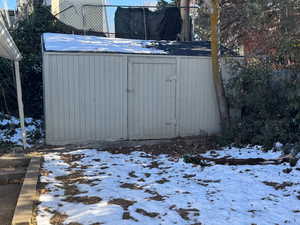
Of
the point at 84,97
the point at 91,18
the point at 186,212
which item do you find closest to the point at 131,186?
the point at 186,212

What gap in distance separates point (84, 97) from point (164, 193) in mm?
3161

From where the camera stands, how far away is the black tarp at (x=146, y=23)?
9.40 meters

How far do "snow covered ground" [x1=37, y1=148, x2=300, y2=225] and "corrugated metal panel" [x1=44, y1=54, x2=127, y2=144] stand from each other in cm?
102

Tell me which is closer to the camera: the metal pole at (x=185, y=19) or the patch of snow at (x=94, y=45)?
the patch of snow at (x=94, y=45)

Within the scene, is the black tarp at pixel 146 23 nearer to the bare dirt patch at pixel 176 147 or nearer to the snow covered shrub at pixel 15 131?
the snow covered shrub at pixel 15 131

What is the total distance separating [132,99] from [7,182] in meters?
2.97

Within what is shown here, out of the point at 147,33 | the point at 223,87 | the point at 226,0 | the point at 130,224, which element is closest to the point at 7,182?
the point at 130,224

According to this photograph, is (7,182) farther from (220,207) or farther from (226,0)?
(226,0)

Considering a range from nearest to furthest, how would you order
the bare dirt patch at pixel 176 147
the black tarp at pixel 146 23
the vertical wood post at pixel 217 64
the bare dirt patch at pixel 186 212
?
the bare dirt patch at pixel 186 212 < the bare dirt patch at pixel 176 147 < the vertical wood post at pixel 217 64 < the black tarp at pixel 146 23

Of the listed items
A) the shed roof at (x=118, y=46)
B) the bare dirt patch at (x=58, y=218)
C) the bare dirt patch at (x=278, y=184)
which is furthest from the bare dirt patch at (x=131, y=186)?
the shed roof at (x=118, y=46)

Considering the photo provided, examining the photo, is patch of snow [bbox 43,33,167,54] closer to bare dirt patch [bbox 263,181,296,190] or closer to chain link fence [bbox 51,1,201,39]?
chain link fence [bbox 51,1,201,39]

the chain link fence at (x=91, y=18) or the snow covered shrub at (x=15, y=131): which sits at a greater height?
the chain link fence at (x=91, y=18)

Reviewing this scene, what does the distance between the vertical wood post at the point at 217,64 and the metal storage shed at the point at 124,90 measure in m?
0.28

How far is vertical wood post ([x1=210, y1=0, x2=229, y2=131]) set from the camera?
661 centimetres
